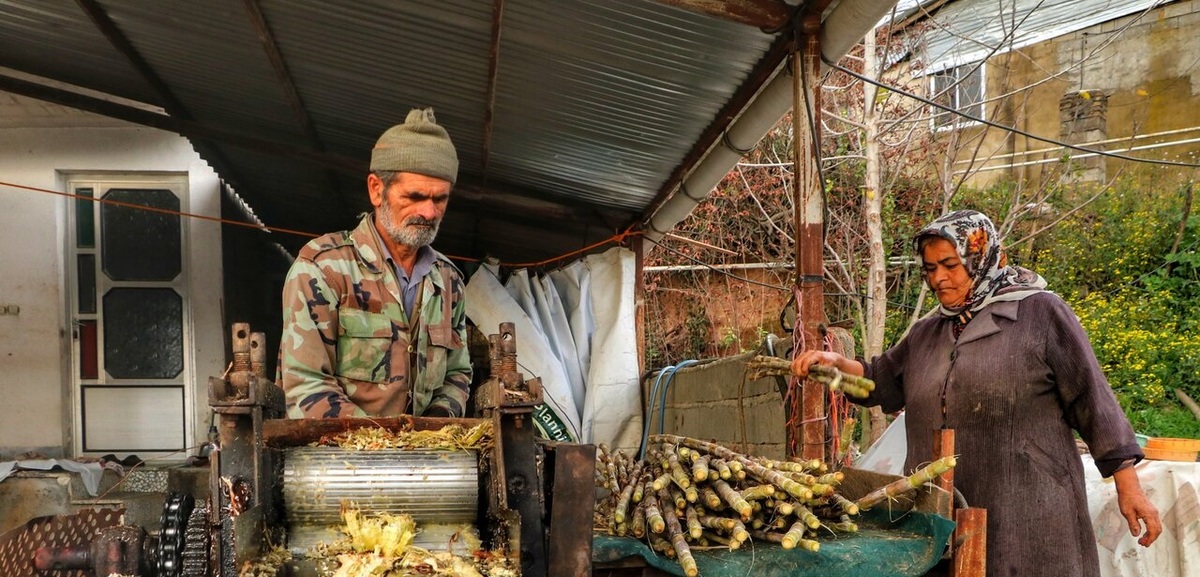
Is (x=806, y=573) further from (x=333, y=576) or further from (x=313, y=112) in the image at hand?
(x=313, y=112)

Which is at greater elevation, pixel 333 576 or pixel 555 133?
pixel 555 133

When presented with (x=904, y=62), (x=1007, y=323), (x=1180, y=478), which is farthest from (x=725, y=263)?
(x=1007, y=323)

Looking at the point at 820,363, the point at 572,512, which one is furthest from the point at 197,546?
the point at 820,363

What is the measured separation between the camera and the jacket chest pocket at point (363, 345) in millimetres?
3545

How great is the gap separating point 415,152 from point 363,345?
0.78 m

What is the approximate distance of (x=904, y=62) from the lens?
13.7 m

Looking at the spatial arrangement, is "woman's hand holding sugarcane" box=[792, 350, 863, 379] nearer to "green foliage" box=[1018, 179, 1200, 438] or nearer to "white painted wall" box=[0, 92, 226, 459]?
"white painted wall" box=[0, 92, 226, 459]

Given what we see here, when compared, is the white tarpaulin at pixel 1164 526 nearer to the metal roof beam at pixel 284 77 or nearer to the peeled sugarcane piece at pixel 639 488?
the peeled sugarcane piece at pixel 639 488

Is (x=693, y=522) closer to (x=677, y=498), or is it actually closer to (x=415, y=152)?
(x=677, y=498)

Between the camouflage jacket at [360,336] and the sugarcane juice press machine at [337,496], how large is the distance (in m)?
0.58

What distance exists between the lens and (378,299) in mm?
3639

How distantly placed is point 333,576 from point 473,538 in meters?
0.48

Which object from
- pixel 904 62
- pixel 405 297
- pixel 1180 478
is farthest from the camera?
pixel 904 62

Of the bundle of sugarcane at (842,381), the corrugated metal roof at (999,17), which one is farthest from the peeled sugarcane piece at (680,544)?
the corrugated metal roof at (999,17)
